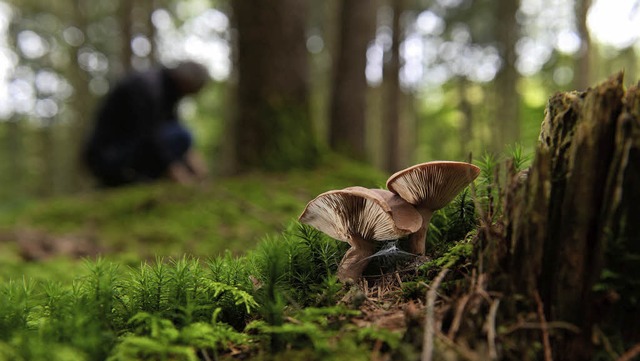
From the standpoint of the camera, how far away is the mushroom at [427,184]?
4.79ft

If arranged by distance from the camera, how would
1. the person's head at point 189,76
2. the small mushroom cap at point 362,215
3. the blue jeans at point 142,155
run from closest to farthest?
the small mushroom cap at point 362,215, the person's head at point 189,76, the blue jeans at point 142,155

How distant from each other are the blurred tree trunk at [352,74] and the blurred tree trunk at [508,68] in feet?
17.2

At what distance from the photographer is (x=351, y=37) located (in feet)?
30.6

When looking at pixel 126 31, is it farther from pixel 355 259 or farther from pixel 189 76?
pixel 355 259

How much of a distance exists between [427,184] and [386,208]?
0.74 ft

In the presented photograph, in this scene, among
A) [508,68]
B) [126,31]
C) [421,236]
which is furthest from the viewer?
[126,31]

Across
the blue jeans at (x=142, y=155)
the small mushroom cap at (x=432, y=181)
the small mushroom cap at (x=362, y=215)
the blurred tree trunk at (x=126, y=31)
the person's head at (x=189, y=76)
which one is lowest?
the blue jeans at (x=142, y=155)

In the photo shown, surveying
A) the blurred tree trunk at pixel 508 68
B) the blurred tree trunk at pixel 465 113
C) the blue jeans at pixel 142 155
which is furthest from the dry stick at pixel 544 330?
the blurred tree trunk at pixel 508 68

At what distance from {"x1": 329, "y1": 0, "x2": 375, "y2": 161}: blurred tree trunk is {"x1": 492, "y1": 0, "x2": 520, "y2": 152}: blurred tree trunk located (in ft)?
17.2

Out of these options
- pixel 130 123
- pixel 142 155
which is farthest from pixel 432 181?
pixel 130 123

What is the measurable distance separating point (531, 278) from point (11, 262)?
4.04 m

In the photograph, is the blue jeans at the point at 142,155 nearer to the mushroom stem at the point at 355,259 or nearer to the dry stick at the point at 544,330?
the mushroom stem at the point at 355,259

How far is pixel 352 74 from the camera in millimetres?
9281

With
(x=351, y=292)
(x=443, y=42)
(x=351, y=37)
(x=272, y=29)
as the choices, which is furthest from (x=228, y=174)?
(x=443, y=42)
